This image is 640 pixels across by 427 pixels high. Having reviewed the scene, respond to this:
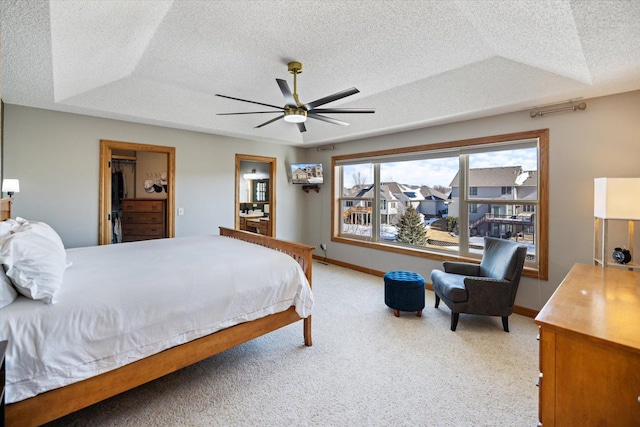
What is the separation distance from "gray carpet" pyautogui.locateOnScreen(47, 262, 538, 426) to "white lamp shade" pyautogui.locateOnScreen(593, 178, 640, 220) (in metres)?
1.36

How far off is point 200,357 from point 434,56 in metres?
3.26

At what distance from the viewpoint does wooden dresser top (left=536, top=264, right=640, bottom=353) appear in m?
1.18

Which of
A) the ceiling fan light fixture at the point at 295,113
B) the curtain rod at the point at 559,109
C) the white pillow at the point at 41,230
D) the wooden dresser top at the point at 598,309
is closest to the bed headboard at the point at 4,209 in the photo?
the white pillow at the point at 41,230

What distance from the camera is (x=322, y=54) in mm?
2779

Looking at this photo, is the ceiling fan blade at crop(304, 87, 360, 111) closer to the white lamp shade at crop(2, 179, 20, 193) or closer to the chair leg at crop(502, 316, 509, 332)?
the chair leg at crop(502, 316, 509, 332)

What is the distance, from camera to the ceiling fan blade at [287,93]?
92.8 inches

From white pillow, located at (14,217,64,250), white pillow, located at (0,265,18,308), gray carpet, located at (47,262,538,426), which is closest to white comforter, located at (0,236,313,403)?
white pillow, located at (0,265,18,308)

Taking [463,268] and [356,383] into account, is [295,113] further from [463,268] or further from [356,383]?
[463,268]

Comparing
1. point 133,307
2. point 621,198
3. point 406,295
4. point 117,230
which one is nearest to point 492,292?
point 406,295

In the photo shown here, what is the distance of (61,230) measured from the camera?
146 inches

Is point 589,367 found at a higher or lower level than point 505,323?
higher

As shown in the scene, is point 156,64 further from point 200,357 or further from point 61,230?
point 200,357

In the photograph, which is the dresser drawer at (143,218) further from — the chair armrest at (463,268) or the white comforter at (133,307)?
the chair armrest at (463,268)

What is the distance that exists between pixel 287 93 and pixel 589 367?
8.28 feet
